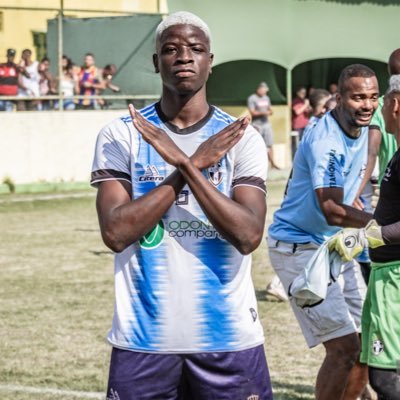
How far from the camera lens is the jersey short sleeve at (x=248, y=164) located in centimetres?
420

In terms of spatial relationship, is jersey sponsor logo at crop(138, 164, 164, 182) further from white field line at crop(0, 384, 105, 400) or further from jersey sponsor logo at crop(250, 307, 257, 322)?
white field line at crop(0, 384, 105, 400)

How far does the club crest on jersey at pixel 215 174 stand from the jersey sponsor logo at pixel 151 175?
0.19m

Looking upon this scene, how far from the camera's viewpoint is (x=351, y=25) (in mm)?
28594

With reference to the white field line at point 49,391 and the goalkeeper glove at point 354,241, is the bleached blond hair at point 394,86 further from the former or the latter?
the white field line at point 49,391

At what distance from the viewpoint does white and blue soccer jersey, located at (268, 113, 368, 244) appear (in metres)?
6.58

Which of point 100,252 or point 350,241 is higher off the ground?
point 350,241

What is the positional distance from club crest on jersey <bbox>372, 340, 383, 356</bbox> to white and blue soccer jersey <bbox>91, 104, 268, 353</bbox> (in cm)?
155

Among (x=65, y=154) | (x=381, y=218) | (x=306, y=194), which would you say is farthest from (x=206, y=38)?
(x=65, y=154)

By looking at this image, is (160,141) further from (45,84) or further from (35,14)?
(35,14)

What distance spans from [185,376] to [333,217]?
251 cm

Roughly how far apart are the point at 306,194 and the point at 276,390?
1574mm

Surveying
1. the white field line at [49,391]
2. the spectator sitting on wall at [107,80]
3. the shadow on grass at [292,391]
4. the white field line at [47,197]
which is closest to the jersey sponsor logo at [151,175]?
the white field line at [49,391]

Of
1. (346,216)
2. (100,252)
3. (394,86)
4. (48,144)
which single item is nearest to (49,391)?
(346,216)

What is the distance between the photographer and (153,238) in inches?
163
